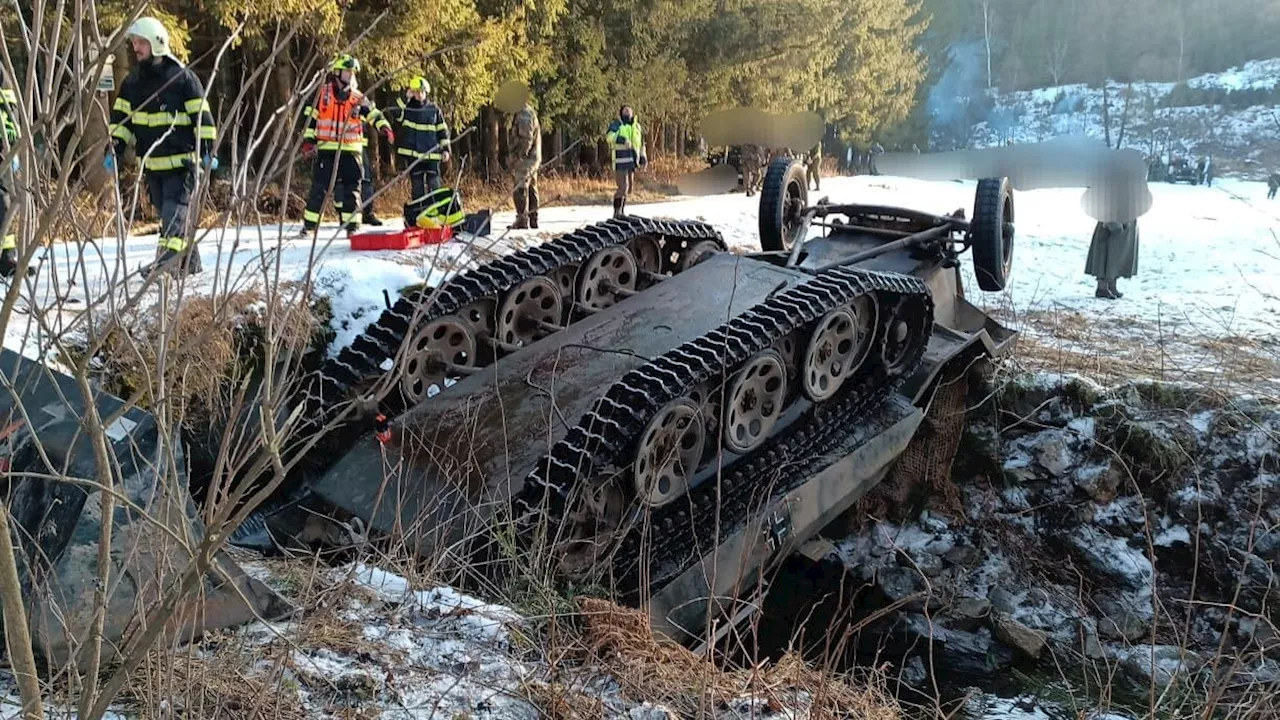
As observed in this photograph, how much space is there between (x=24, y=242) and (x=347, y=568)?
2.19 m

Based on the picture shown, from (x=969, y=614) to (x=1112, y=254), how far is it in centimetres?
668

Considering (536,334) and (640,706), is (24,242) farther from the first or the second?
(536,334)

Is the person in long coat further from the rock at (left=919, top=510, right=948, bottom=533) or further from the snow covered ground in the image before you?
the snow covered ground

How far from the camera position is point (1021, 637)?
19.2ft

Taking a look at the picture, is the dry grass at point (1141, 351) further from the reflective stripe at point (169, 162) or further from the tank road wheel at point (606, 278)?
the reflective stripe at point (169, 162)

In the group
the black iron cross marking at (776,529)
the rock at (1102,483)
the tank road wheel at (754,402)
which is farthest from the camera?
the rock at (1102,483)

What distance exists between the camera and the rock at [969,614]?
6078 mm

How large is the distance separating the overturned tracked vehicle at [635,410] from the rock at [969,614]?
1.25 metres

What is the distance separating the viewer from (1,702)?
2562 millimetres

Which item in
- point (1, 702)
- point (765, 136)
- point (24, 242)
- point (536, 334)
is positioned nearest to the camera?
point (24, 242)

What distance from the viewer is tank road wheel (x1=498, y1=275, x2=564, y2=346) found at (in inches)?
211

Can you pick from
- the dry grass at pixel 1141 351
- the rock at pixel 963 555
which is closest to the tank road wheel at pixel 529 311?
the rock at pixel 963 555

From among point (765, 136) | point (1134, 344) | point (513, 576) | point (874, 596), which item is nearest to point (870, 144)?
point (765, 136)

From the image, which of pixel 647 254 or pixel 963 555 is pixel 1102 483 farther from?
pixel 647 254
